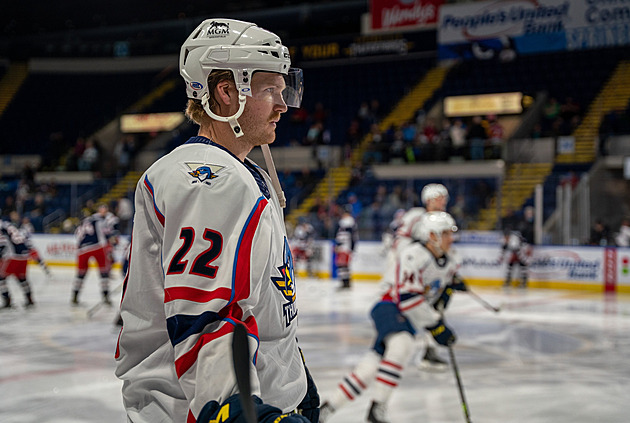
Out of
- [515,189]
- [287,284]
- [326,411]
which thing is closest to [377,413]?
[326,411]

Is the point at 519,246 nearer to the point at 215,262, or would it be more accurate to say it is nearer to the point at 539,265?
the point at 539,265

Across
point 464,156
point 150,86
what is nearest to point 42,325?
point 464,156

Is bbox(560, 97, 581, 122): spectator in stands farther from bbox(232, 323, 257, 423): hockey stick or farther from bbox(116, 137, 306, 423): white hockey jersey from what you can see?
bbox(232, 323, 257, 423): hockey stick

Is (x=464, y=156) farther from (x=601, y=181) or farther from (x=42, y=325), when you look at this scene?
(x=42, y=325)

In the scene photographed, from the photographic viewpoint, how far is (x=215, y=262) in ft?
3.85

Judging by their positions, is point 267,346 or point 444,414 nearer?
point 267,346

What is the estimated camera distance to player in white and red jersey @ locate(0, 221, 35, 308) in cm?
934

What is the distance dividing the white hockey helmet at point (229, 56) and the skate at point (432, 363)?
16.1 ft

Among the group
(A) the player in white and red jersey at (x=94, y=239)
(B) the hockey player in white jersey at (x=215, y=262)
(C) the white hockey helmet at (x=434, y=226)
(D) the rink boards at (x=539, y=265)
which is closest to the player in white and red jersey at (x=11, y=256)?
(A) the player in white and red jersey at (x=94, y=239)

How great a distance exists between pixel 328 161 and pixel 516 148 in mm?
5015

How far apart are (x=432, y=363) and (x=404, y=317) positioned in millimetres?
1624

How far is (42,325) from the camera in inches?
320

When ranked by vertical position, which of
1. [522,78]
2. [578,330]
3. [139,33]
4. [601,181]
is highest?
[139,33]

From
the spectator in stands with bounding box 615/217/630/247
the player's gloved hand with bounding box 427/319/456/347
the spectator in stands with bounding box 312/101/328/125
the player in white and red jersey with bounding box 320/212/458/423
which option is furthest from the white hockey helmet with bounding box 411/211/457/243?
the spectator in stands with bounding box 312/101/328/125
